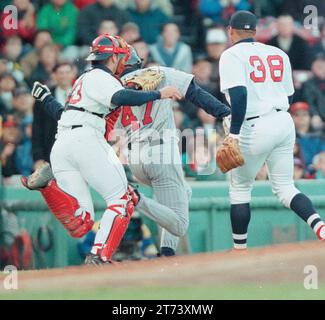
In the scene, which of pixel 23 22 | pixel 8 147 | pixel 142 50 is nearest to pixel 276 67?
pixel 142 50

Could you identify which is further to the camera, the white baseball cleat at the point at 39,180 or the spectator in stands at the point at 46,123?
the spectator in stands at the point at 46,123

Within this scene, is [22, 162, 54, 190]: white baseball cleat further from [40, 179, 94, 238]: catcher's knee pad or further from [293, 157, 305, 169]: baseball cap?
[293, 157, 305, 169]: baseball cap

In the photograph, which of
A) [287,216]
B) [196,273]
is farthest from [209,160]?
[196,273]

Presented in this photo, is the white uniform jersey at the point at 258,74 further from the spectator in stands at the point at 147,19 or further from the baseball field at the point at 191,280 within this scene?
the spectator in stands at the point at 147,19

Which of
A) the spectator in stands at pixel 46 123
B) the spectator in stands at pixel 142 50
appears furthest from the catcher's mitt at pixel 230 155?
the spectator in stands at pixel 142 50

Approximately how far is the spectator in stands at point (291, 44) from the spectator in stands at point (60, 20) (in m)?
1.89

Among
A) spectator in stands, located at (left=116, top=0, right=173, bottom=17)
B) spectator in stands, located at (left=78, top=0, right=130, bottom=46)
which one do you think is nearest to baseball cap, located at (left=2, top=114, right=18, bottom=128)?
spectator in stands, located at (left=78, top=0, right=130, bottom=46)

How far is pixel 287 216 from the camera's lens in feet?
33.4

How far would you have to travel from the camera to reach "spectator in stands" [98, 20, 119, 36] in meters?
11.2

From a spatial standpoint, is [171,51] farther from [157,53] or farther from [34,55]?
[34,55]

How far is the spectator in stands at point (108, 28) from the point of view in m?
11.2

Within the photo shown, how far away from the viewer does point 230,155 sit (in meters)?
8.23

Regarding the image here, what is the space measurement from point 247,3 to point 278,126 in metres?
3.87

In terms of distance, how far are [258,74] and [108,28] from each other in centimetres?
308
